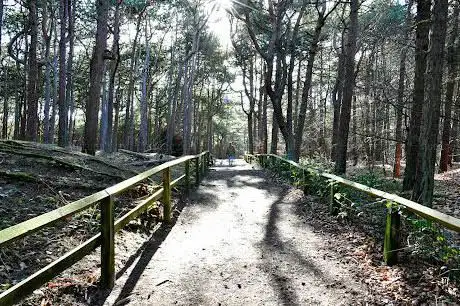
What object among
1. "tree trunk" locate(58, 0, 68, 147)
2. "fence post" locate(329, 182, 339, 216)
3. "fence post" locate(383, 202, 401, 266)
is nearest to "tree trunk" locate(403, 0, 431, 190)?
"fence post" locate(329, 182, 339, 216)

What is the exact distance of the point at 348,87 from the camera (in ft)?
44.7

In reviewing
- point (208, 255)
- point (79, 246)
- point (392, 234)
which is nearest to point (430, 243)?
point (392, 234)

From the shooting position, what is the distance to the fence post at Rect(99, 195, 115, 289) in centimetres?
432

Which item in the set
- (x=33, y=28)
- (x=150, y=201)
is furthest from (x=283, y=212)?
(x=33, y=28)

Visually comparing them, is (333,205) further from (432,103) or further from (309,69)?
(309,69)

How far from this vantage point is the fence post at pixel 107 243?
432 centimetres

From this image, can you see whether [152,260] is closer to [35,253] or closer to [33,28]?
[35,253]

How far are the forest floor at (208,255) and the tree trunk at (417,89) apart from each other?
319cm

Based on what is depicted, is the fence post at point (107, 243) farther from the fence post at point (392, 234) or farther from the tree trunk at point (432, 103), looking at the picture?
the tree trunk at point (432, 103)

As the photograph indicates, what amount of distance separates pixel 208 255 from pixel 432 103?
4843 millimetres

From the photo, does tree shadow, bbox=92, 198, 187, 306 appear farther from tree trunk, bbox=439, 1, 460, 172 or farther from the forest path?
tree trunk, bbox=439, 1, 460, 172

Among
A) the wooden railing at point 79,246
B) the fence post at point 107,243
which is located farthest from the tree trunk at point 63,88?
the fence post at point 107,243

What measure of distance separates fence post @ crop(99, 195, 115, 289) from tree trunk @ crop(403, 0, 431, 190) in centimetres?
838

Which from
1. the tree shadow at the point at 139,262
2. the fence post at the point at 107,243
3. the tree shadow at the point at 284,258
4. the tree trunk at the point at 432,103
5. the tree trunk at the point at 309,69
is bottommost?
the tree shadow at the point at 139,262
